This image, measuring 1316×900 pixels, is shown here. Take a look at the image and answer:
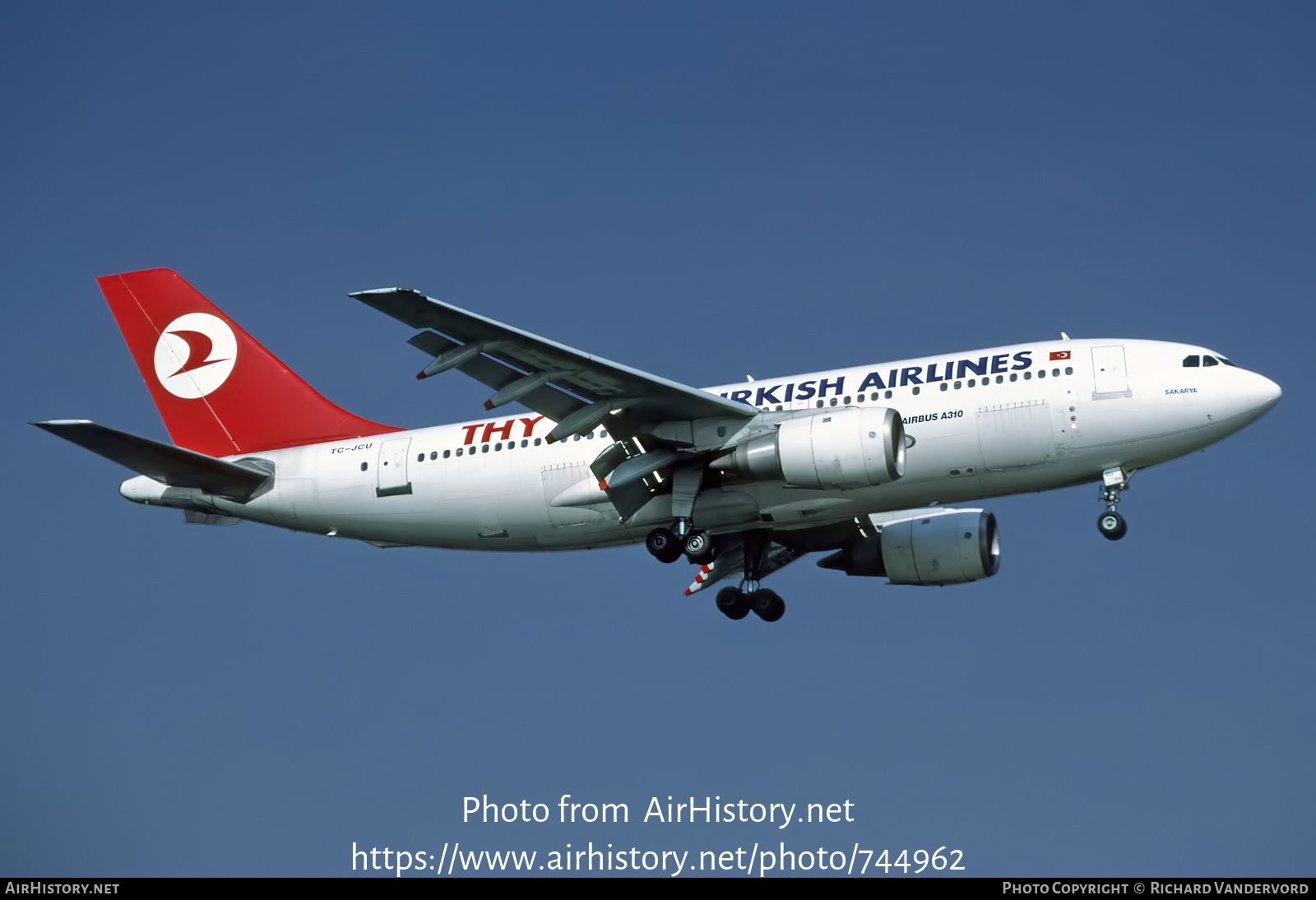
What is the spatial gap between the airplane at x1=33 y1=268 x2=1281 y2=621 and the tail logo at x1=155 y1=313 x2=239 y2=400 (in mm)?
59

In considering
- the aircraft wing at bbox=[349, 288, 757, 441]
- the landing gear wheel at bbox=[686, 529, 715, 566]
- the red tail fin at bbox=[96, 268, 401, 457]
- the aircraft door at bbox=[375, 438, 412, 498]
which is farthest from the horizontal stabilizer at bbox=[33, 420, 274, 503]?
the landing gear wheel at bbox=[686, 529, 715, 566]

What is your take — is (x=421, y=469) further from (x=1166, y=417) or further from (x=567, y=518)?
(x=1166, y=417)

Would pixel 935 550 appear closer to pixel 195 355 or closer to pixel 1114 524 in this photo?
pixel 1114 524

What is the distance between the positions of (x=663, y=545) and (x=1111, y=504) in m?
9.31

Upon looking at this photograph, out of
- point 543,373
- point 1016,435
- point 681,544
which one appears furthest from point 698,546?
point 1016,435

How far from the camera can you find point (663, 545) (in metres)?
31.7

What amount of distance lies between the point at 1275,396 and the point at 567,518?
14.9 metres

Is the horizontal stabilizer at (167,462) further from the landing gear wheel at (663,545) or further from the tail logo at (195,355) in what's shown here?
the landing gear wheel at (663,545)

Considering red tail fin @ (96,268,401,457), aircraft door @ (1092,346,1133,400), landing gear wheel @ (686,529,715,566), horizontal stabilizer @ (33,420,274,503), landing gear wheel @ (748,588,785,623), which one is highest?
red tail fin @ (96,268,401,457)

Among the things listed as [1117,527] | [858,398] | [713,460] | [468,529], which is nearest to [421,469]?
[468,529]

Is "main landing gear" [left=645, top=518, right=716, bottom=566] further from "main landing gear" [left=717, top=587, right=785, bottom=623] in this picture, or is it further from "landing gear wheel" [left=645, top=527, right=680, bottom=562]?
"main landing gear" [left=717, top=587, right=785, bottom=623]

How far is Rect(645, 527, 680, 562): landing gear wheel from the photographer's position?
104 feet

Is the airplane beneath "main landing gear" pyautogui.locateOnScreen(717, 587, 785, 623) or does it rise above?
above

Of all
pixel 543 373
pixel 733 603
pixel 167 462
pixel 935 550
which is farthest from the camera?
pixel 935 550
